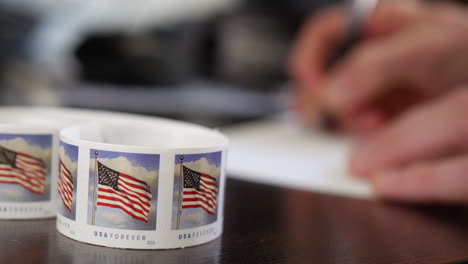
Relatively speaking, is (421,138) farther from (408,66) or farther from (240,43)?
(240,43)

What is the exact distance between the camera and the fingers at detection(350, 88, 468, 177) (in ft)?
2.94

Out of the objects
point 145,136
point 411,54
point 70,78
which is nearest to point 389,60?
point 411,54

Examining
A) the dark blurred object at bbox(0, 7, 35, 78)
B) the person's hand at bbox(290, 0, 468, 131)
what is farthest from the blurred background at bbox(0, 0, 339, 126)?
the person's hand at bbox(290, 0, 468, 131)

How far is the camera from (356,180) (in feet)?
3.30

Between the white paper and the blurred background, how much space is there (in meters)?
0.24

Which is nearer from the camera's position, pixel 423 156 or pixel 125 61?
pixel 423 156

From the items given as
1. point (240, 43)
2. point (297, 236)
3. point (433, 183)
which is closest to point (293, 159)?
point (433, 183)

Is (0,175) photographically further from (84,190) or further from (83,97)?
(83,97)

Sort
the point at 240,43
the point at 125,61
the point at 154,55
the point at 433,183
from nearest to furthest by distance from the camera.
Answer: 1. the point at 433,183
2. the point at 125,61
3. the point at 154,55
4. the point at 240,43

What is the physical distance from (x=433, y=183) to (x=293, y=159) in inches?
15.8

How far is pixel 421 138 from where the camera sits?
0.92 metres

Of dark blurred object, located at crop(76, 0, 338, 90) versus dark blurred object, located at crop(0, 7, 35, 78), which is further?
dark blurred object, located at crop(76, 0, 338, 90)

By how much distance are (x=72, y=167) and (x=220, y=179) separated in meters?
0.13

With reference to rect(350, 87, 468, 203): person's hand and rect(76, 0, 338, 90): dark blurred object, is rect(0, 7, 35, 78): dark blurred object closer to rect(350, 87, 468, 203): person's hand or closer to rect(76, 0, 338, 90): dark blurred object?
rect(76, 0, 338, 90): dark blurred object
